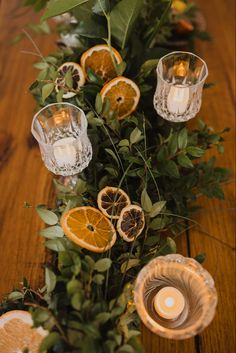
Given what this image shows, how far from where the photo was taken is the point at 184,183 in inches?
31.0

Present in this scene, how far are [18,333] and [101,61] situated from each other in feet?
1.76

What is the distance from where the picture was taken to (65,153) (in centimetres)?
67

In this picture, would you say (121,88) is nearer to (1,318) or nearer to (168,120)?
(168,120)

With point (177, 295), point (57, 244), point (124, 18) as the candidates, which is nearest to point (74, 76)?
point (124, 18)

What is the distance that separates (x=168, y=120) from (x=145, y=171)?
0.52 feet

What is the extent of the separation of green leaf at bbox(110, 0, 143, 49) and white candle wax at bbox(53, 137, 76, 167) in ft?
0.93

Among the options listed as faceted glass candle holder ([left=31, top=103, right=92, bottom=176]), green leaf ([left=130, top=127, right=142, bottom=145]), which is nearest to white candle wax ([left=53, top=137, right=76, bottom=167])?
faceted glass candle holder ([left=31, top=103, right=92, bottom=176])

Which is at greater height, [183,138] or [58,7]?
[58,7]

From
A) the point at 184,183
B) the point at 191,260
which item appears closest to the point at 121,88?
the point at 184,183

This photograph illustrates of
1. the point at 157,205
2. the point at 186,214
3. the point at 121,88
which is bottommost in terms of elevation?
the point at 186,214

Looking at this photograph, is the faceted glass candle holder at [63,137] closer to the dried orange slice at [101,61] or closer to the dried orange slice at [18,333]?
the dried orange slice at [101,61]

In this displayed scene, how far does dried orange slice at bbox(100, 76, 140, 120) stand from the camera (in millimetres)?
731

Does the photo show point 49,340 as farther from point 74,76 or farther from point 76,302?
point 74,76

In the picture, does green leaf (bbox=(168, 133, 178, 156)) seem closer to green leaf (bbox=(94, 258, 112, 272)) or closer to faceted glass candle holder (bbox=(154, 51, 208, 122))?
faceted glass candle holder (bbox=(154, 51, 208, 122))
